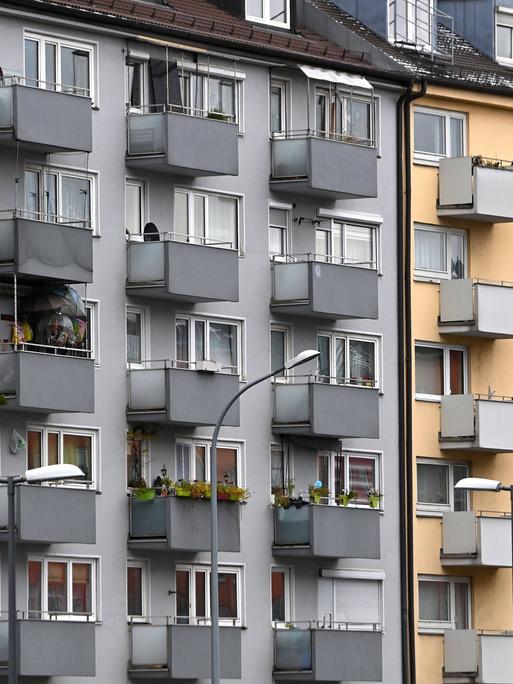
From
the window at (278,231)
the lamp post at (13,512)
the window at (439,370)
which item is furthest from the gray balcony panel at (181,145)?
the lamp post at (13,512)

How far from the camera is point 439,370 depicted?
68000mm

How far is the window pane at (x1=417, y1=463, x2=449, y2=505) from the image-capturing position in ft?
220

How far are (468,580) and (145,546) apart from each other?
10331 millimetres

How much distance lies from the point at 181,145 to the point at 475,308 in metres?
9.56

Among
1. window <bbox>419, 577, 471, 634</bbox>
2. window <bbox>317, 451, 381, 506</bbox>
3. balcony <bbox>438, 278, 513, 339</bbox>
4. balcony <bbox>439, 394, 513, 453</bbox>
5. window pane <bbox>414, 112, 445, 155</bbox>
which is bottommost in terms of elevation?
window <bbox>419, 577, 471, 634</bbox>

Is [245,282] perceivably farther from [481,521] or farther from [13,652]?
[13,652]

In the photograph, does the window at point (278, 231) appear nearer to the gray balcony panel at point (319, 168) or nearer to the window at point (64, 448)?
the gray balcony panel at point (319, 168)

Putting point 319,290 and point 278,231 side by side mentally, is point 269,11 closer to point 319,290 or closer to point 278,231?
point 278,231

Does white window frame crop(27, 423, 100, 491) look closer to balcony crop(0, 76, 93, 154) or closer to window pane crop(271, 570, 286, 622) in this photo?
window pane crop(271, 570, 286, 622)

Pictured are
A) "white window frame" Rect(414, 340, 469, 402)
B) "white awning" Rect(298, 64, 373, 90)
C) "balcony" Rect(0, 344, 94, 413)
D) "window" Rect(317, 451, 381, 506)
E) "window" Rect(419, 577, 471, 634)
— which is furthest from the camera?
"white window frame" Rect(414, 340, 469, 402)

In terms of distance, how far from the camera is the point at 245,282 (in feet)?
210

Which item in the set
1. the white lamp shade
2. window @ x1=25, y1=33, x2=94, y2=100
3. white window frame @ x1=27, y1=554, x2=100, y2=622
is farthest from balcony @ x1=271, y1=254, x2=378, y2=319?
the white lamp shade

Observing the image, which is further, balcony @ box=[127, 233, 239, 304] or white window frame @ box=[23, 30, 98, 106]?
balcony @ box=[127, 233, 239, 304]

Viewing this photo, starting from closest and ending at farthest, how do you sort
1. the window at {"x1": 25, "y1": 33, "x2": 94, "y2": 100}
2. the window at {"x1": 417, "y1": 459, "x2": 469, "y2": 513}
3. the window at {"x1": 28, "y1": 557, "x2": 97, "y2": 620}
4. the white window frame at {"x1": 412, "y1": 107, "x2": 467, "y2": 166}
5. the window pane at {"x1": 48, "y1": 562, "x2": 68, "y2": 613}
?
the window at {"x1": 28, "y1": 557, "x2": 97, "y2": 620}
the window pane at {"x1": 48, "y1": 562, "x2": 68, "y2": 613}
the window at {"x1": 25, "y1": 33, "x2": 94, "y2": 100}
the window at {"x1": 417, "y1": 459, "x2": 469, "y2": 513}
the white window frame at {"x1": 412, "y1": 107, "x2": 467, "y2": 166}
